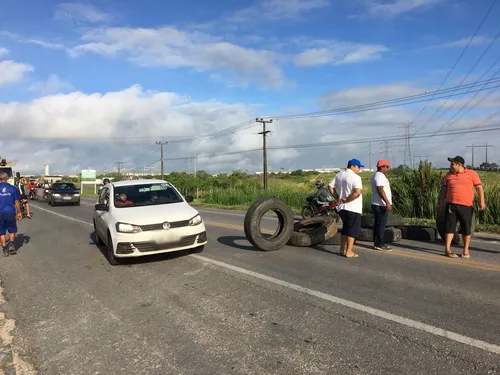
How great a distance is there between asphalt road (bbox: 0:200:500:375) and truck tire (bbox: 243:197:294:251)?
0.37m

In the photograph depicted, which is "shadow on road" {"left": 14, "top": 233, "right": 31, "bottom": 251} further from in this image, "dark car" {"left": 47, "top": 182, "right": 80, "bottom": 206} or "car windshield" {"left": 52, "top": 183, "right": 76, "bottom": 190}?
"car windshield" {"left": 52, "top": 183, "right": 76, "bottom": 190}

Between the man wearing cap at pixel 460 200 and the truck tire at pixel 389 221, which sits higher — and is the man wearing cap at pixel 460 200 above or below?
above

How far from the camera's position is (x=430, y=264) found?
6.92m

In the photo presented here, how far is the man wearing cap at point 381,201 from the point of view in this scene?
7926 millimetres

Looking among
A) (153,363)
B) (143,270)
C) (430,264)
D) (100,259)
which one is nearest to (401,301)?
(430,264)

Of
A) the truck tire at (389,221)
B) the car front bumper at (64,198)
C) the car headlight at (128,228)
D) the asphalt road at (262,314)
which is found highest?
the car headlight at (128,228)

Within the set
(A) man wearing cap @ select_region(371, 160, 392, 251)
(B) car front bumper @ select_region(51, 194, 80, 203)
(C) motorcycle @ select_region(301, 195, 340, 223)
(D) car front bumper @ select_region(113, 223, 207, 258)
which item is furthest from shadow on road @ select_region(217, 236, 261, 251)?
(B) car front bumper @ select_region(51, 194, 80, 203)

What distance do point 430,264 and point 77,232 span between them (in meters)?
10.8

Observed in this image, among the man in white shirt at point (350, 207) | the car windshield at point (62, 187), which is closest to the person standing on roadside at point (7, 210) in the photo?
the man in white shirt at point (350, 207)

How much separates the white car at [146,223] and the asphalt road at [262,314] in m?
0.37

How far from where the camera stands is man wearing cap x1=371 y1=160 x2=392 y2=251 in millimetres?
7926

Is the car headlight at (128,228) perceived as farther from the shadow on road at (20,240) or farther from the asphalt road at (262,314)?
the shadow on road at (20,240)

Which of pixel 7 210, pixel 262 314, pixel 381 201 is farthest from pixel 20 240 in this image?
pixel 381 201

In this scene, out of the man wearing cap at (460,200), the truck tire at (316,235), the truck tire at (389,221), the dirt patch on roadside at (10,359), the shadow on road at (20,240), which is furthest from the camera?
the shadow on road at (20,240)
